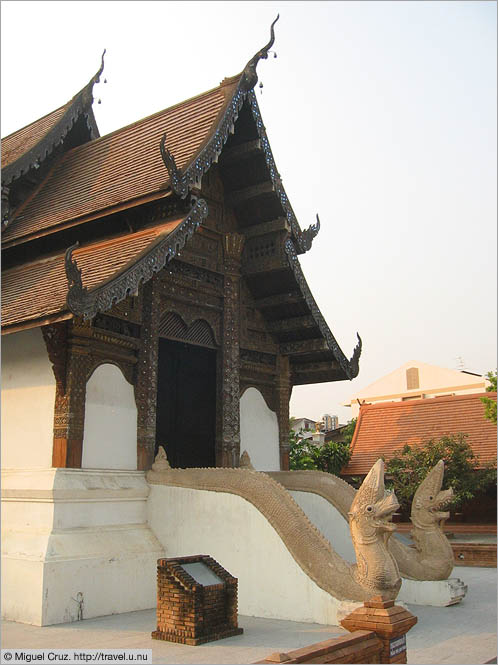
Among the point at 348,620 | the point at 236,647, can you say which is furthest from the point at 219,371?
the point at 348,620

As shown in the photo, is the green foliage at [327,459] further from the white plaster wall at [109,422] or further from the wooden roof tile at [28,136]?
the white plaster wall at [109,422]

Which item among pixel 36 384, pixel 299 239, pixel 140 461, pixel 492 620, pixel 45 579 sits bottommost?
pixel 492 620

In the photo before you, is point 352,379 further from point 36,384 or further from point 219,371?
point 36,384

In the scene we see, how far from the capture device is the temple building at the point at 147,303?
749cm

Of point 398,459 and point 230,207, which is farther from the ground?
point 230,207

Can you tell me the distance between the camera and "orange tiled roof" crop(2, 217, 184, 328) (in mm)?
7109

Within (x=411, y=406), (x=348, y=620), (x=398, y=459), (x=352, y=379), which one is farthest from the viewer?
(x=411, y=406)

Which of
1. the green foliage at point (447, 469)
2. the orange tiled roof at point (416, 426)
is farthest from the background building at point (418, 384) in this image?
the green foliage at point (447, 469)

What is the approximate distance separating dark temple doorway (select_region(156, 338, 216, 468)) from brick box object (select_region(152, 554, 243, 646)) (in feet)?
12.4

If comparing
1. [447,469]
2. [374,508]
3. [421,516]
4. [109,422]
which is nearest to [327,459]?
[447,469]

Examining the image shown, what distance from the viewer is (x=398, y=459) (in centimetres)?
1688

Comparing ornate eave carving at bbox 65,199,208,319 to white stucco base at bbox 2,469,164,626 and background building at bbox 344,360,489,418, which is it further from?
background building at bbox 344,360,489,418

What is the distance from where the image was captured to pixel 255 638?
19.5 feet

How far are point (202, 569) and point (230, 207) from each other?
17.8 ft
